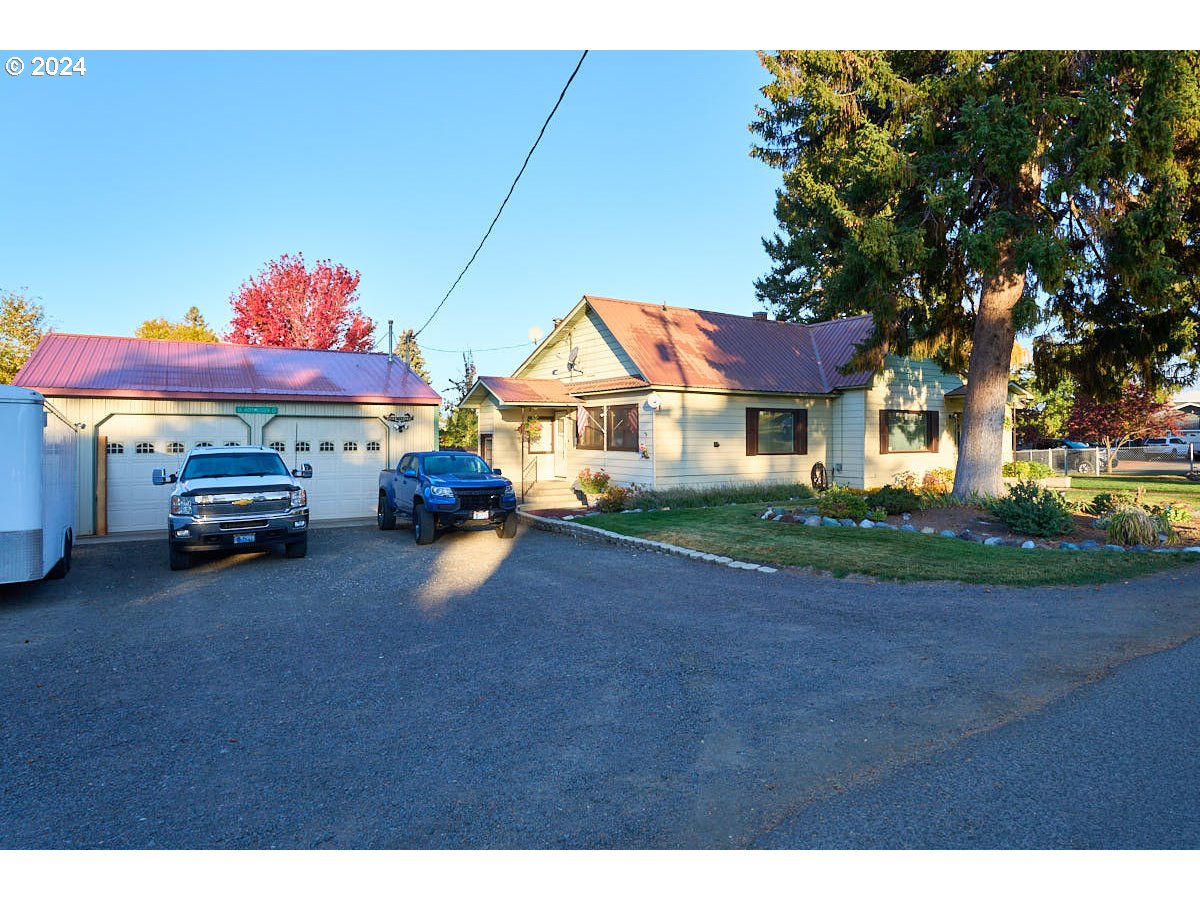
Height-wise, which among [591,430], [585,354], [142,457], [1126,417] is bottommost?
[142,457]

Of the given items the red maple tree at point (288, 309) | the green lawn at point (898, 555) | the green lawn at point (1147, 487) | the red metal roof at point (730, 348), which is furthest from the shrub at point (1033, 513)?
the red maple tree at point (288, 309)

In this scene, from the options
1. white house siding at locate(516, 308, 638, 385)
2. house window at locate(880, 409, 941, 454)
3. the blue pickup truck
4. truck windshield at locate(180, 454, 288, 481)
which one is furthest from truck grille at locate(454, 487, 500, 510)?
house window at locate(880, 409, 941, 454)

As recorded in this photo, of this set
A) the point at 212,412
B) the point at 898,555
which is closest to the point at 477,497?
the point at 212,412

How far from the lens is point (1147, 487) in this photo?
72.1 ft

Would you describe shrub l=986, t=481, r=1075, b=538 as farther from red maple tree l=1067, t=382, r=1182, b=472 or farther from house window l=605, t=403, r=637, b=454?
red maple tree l=1067, t=382, r=1182, b=472

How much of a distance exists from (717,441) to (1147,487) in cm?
1430

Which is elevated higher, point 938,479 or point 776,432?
point 776,432

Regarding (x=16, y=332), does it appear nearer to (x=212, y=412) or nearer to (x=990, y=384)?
(x=212, y=412)

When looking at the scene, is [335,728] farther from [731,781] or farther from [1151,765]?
[1151,765]

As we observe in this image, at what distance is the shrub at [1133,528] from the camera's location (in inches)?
448

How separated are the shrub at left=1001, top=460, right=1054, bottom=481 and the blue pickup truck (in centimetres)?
1582

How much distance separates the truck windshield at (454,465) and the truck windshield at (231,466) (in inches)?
120

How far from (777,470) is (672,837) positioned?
1789 cm

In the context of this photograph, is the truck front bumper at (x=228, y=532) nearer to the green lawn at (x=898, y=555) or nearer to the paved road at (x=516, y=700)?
the paved road at (x=516, y=700)
